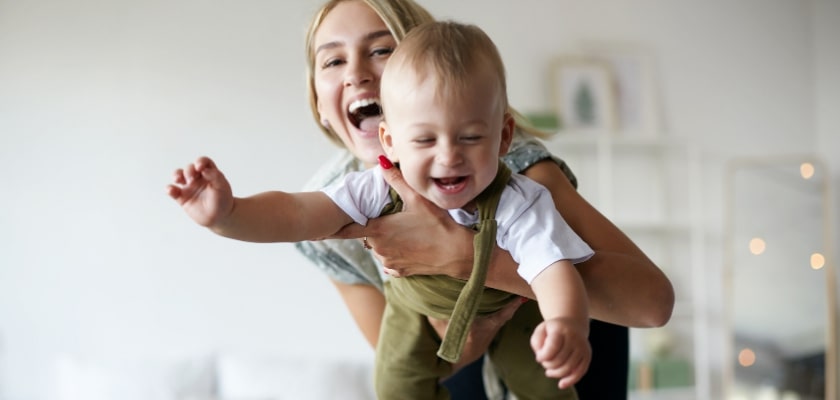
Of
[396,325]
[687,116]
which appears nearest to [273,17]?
[687,116]

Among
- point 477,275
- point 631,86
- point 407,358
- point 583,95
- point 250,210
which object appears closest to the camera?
point 250,210

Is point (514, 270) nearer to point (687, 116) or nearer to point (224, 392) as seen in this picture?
point (224, 392)

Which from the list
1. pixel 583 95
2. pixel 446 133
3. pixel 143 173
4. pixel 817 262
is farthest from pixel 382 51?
pixel 817 262

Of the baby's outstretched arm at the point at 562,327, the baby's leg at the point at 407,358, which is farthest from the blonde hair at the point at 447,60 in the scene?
the baby's leg at the point at 407,358

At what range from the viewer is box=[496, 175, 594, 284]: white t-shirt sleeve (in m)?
1.10

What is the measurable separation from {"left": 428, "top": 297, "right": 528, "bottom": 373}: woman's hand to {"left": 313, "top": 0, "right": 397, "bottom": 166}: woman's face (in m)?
0.34

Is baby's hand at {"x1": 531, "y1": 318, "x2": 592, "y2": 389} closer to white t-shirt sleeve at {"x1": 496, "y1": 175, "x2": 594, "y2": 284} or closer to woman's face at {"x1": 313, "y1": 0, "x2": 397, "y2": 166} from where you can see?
white t-shirt sleeve at {"x1": 496, "y1": 175, "x2": 594, "y2": 284}

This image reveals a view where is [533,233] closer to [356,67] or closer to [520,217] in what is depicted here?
[520,217]

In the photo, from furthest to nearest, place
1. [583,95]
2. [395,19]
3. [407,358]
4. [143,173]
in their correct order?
[583,95], [143,173], [395,19], [407,358]

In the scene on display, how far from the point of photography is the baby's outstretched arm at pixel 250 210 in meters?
1.01

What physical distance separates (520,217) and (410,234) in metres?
0.17

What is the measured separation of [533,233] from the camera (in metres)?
1.13

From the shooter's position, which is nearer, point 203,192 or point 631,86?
point 203,192

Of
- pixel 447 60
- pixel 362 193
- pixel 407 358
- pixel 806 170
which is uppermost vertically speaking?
pixel 806 170
